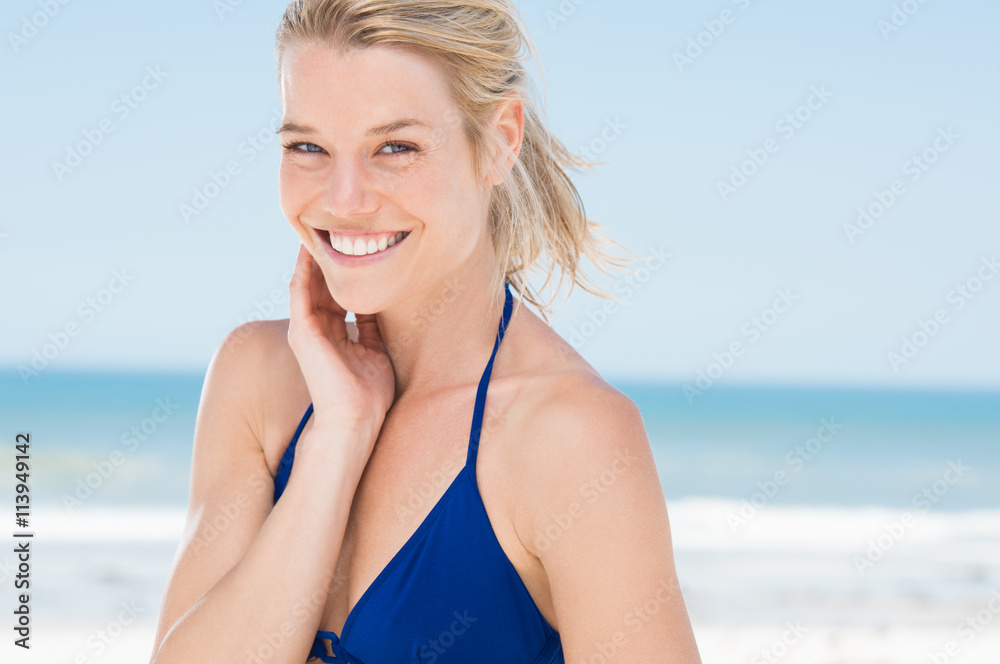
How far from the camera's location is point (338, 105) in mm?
2018

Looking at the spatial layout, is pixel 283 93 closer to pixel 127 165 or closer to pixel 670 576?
pixel 670 576

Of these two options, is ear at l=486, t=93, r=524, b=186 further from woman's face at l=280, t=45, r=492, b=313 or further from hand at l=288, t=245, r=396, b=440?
hand at l=288, t=245, r=396, b=440

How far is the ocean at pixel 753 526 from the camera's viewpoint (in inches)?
276

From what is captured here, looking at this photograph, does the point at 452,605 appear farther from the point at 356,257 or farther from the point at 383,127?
the point at 383,127

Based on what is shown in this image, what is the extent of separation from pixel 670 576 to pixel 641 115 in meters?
23.5

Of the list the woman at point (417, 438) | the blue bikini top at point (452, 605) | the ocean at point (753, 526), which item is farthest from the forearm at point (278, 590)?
the ocean at point (753, 526)

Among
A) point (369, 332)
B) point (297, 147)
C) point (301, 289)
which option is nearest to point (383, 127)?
point (297, 147)

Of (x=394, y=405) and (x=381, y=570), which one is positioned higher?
(x=394, y=405)

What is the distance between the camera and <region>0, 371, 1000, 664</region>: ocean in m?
7.00

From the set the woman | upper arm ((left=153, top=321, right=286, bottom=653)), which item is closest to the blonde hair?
the woman

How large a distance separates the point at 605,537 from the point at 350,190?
900mm

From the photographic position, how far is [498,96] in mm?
2201

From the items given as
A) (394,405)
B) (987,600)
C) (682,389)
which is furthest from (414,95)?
(682,389)

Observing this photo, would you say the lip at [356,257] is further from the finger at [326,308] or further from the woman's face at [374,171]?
the finger at [326,308]
